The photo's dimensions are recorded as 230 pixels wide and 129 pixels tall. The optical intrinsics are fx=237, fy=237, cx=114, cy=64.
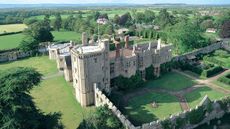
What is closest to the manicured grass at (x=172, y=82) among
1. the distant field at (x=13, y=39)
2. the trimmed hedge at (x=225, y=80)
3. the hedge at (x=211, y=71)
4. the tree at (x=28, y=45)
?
the hedge at (x=211, y=71)

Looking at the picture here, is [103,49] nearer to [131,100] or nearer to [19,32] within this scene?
[131,100]

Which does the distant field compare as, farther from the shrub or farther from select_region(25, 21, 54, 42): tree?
the shrub

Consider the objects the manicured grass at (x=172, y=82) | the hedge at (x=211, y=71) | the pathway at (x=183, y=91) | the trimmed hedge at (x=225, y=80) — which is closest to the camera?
the pathway at (x=183, y=91)

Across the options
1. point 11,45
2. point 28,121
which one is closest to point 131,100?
point 28,121

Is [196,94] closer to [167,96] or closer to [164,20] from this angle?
[167,96]

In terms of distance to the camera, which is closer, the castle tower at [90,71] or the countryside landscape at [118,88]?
the countryside landscape at [118,88]

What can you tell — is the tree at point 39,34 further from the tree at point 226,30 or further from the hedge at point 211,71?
the tree at point 226,30

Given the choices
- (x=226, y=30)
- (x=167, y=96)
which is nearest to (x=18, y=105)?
(x=167, y=96)
